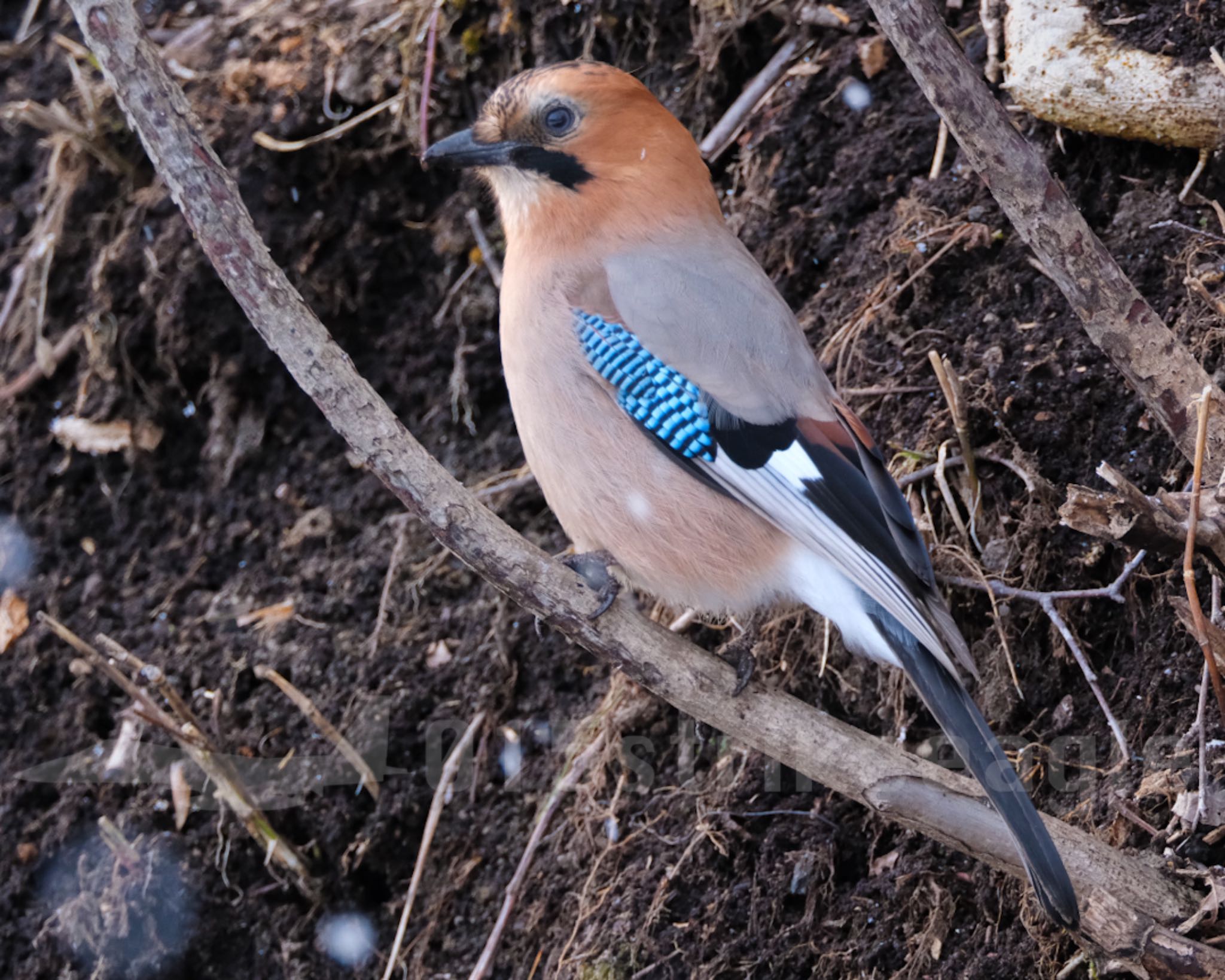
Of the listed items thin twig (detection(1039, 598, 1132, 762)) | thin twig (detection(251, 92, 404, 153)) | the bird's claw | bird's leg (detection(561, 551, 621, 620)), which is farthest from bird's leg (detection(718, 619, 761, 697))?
thin twig (detection(251, 92, 404, 153))

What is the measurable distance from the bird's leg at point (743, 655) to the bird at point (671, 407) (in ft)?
0.33

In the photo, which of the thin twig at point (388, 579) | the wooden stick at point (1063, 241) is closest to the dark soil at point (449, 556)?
the thin twig at point (388, 579)

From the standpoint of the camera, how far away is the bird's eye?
10.6 ft

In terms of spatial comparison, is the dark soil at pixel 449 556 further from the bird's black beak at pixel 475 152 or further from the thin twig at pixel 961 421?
the bird's black beak at pixel 475 152

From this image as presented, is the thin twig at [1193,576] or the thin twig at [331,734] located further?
the thin twig at [331,734]

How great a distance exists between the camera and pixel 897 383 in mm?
3469

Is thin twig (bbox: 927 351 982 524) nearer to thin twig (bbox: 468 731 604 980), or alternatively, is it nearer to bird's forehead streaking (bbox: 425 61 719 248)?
bird's forehead streaking (bbox: 425 61 719 248)

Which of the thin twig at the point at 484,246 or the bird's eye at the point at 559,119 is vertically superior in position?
the bird's eye at the point at 559,119

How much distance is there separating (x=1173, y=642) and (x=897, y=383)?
1.06 meters

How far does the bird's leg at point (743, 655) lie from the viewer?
2549mm

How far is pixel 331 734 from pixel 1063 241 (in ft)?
7.33

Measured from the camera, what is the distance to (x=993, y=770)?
2285 mm

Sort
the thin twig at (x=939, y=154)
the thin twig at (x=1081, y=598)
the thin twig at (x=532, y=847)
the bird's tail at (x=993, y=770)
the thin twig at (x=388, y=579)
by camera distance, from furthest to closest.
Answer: the thin twig at (x=388, y=579), the thin twig at (x=939, y=154), the thin twig at (x=532, y=847), the thin twig at (x=1081, y=598), the bird's tail at (x=993, y=770)

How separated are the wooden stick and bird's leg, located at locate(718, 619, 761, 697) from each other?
95 centimetres
